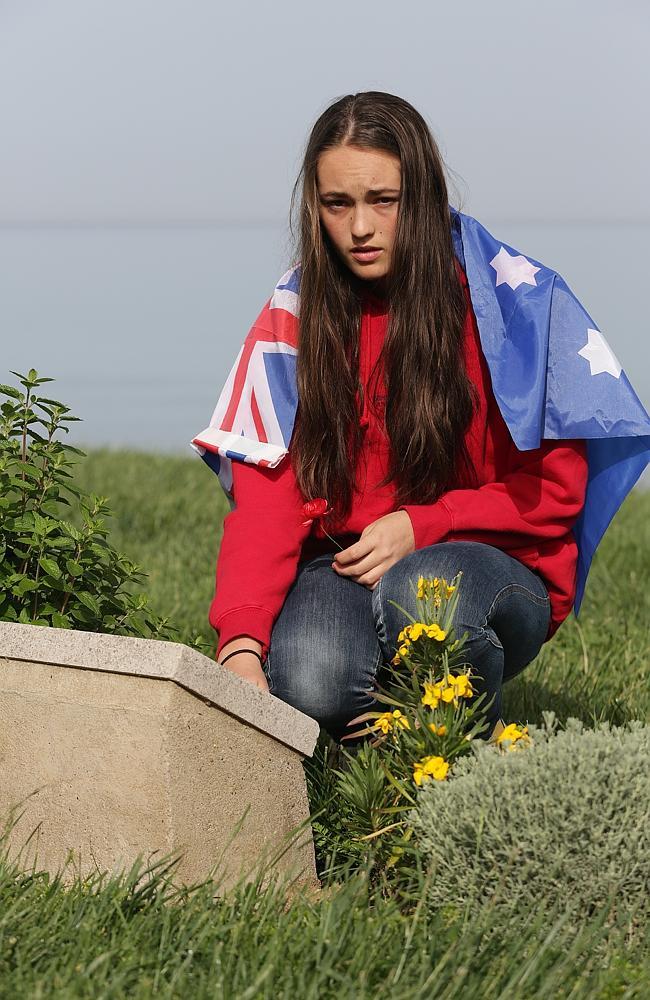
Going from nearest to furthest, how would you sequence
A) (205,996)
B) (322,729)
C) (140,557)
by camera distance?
(205,996), (322,729), (140,557)

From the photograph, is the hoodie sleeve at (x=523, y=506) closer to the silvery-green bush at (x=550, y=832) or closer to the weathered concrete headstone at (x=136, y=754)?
the weathered concrete headstone at (x=136, y=754)

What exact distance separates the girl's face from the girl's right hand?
102 centimetres

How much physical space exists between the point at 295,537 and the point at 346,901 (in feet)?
3.65

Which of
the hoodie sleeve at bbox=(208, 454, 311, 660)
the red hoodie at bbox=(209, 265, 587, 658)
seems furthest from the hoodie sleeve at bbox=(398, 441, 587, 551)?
the hoodie sleeve at bbox=(208, 454, 311, 660)

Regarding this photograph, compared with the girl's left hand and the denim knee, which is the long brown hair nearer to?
the girl's left hand

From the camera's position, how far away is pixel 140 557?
21.3 ft

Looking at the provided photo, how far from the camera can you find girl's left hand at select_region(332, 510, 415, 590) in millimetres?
2953

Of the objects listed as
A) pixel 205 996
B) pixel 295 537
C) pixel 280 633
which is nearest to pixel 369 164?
pixel 295 537

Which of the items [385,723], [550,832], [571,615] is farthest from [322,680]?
[571,615]

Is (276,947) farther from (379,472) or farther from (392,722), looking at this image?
(379,472)

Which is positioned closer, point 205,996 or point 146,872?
point 205,996

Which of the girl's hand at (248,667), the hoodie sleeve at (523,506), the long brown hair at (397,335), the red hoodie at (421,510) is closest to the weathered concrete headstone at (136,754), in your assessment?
the girl's hand at (248,667)

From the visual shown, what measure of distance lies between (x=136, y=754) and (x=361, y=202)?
146 cm

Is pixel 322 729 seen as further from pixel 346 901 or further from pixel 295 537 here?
pixel 346 901
